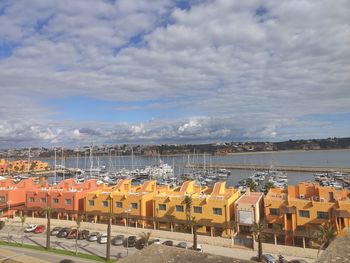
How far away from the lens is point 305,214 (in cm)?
3978

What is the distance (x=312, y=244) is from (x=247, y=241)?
7.14 meters

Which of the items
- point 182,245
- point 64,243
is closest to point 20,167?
point 64,243

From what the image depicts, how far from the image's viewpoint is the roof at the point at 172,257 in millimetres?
10094

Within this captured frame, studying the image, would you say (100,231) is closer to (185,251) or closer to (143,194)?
(143,194)

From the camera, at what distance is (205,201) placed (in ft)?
144

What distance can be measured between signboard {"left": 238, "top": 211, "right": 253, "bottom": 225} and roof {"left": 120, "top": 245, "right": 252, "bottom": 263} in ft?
105

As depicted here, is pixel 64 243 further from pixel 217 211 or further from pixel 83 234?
pixel 217 211

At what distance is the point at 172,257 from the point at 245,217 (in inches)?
1292

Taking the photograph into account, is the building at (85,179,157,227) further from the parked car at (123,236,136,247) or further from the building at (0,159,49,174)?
the building at (0,159,49,174)

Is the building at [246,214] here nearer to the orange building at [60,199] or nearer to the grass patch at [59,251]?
the grass patch at [59,251]

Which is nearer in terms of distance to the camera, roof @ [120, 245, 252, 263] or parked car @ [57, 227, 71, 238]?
roof @ [120, 245, 252, 263]

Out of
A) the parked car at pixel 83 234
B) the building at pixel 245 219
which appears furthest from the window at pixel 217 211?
the parked car at pixel 83 234

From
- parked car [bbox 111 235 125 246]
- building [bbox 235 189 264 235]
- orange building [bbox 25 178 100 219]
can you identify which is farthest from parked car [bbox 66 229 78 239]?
building [bbox 235 189 264 235]

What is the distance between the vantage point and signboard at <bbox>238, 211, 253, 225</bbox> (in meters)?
41.2
